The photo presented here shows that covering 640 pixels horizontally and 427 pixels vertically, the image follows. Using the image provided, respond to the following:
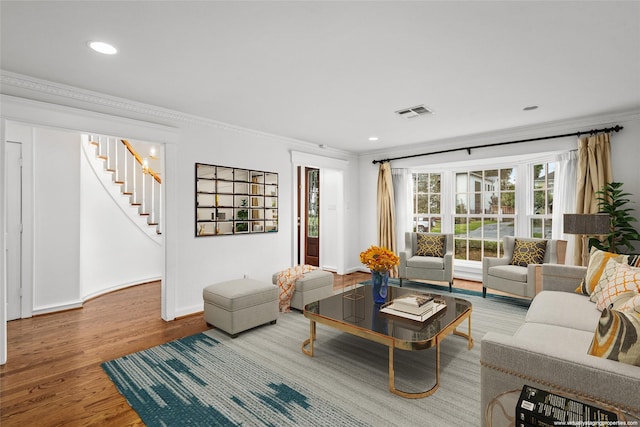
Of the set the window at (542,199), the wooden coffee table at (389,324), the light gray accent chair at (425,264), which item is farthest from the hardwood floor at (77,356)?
the window at (542,199)

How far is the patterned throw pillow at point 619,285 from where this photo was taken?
222 centimetres

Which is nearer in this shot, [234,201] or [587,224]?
[587,224]

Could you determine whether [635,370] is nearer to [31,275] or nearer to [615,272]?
[615,272]

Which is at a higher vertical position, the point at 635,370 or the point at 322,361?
the point at 635,370

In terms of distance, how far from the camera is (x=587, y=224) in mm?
3576

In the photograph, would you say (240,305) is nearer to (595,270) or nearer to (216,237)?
(216,237)

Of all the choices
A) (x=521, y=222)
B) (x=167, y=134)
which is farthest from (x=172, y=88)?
(x=521, y=222)

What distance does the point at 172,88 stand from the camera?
307cm

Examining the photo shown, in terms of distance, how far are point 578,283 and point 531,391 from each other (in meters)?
2.37

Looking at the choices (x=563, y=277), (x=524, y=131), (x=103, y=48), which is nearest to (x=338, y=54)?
(x=103, y=48)

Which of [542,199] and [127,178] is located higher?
[127,178]

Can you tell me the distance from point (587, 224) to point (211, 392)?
414cm

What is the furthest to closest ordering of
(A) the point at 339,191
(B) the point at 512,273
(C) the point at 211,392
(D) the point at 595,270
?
(A) the point at 339,191 < (B) the point at 512,273 < (D) the point at 595,270 < (C) the point at 211,392

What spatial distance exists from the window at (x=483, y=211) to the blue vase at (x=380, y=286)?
344 centimetres
